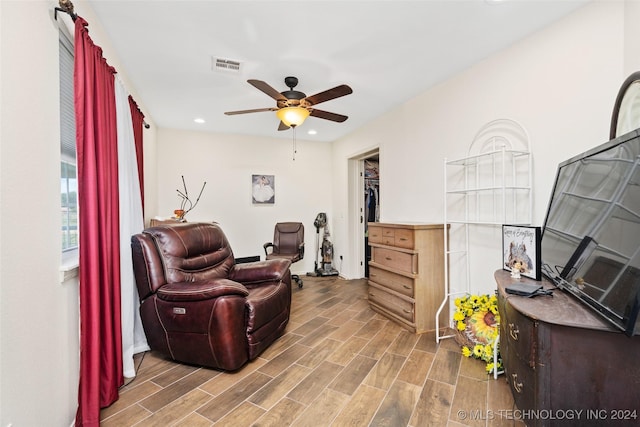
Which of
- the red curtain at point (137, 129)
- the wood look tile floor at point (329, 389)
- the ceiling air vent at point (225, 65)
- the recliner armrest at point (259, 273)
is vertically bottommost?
the wood look tile floor at point (329, 389)

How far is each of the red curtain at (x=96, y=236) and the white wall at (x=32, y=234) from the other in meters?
0.09

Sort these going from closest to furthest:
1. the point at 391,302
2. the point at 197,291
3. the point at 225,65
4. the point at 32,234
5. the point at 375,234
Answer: the point at 32,234, the point at 197,291, the point at 225,65, the point at 391,302, the point at 375,234

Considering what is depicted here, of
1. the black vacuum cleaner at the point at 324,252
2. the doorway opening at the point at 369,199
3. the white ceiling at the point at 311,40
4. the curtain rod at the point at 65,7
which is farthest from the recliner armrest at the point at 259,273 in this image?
the doorway opening at the point at 369,199

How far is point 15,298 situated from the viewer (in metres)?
1.05

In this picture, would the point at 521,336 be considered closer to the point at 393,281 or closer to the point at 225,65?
the point at 393,281

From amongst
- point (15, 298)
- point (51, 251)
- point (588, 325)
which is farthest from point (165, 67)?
point (588, 325)

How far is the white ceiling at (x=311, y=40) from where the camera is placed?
5.93 ft

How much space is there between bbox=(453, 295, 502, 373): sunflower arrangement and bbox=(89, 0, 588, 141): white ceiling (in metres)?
2.07

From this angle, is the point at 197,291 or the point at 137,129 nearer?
the point at 197,291

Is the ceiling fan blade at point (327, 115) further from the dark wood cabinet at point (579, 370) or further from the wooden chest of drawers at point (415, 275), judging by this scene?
the dark wood cabinet at point (579, 370)

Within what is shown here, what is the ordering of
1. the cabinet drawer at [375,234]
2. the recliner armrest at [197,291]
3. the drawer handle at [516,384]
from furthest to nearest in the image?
the cabinet drawer at [375,234] → the recliner armrest at [197,291] → the drawer handle at [516,384]

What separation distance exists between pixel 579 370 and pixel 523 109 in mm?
1901

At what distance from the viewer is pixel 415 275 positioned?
8.82 ft

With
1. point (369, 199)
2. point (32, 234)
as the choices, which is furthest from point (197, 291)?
point (369, 199)
